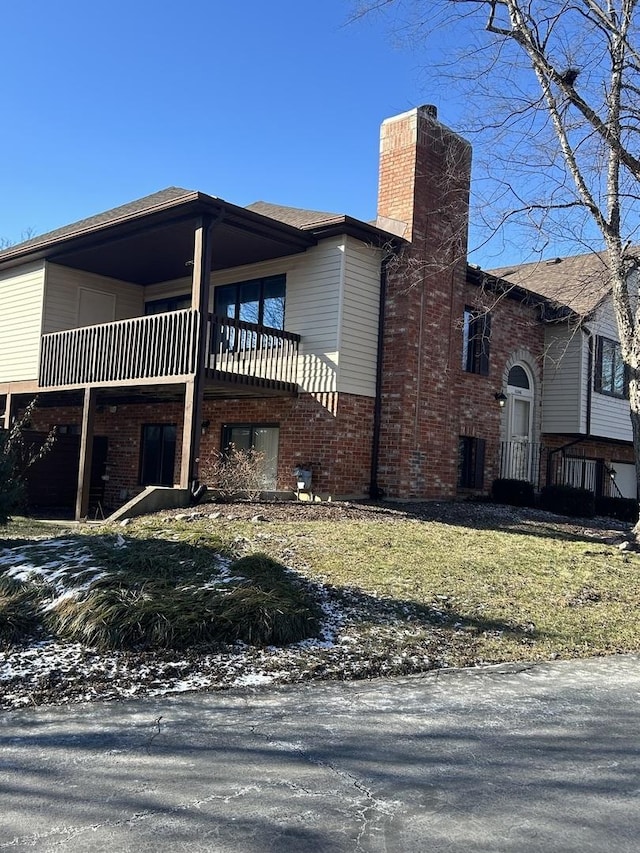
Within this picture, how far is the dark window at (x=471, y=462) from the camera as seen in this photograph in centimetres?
1669

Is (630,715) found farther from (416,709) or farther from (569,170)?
(569,170)

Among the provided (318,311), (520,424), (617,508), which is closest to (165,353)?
(318,311)

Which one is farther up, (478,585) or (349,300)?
(349,300)

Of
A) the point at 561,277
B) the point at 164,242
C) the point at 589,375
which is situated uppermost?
the point at 561,277

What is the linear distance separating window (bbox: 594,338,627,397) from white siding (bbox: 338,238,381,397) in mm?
7549

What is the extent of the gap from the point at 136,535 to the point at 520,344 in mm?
11935

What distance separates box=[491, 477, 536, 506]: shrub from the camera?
16.4 m

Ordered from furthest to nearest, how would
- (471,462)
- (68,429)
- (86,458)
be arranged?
(68,429) < (471,462) < (86,458)

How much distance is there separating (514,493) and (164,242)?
901cm

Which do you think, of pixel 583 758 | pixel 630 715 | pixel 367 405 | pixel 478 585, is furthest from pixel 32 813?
pixel 367 405

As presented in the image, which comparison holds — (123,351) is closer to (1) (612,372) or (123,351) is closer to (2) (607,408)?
(2) (607,408)

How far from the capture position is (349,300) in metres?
14.4

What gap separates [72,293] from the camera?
17.8m

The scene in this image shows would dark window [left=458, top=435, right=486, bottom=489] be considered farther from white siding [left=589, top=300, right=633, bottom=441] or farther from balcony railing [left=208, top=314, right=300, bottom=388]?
balcony railing [left=208, top=314, right=300, bottom=388]
